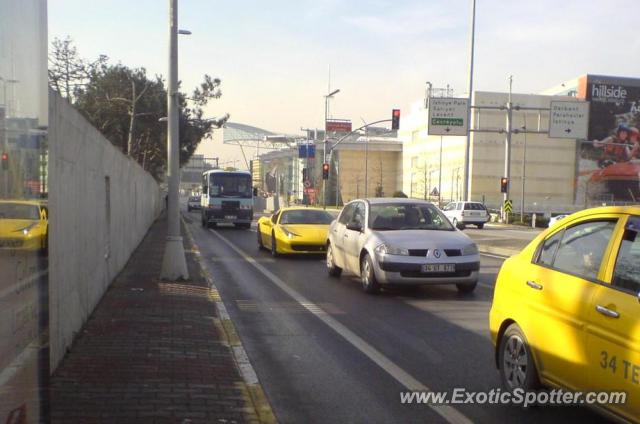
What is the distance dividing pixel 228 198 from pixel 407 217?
24.2 m

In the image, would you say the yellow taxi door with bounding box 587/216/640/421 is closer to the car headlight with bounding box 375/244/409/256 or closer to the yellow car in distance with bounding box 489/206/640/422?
the yellow car in distance with bounding box 489/206/640/422

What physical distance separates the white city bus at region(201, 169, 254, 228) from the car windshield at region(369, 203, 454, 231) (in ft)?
77.6

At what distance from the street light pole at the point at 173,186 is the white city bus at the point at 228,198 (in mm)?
22924

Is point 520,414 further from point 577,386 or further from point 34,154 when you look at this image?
point 34,154

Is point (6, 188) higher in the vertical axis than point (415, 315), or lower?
higher

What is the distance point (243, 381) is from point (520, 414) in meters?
2.23

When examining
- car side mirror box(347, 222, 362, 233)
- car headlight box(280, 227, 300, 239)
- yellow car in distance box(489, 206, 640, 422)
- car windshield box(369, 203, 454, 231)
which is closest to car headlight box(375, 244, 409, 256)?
car windshield box(369, 203, 454, 231)

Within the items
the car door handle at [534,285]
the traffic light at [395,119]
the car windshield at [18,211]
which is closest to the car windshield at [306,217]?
the car door handle at [534,285]

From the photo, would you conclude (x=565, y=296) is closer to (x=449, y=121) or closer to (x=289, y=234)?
(x=289, y=234)

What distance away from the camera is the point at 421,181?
279ft

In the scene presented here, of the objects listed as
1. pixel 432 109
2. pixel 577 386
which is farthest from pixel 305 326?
pixel 432 109

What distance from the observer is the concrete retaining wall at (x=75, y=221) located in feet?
18.2

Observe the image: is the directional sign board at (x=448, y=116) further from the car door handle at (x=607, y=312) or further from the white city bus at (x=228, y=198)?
the car door handle at (x=607, y=312)

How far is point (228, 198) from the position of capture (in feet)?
116
